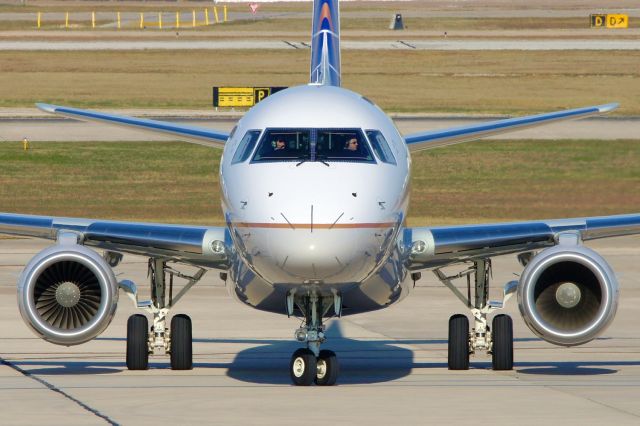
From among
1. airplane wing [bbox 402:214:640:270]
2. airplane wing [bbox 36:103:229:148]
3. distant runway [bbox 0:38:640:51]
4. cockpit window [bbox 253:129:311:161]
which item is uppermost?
distant runway [bbox 0:38:640:51]

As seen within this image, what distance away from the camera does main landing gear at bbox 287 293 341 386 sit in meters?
19.2

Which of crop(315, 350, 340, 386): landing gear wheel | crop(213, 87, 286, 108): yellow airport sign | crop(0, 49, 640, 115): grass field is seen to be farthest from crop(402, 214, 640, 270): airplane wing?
crop(213, 87, 286, 108): yellow airport sign

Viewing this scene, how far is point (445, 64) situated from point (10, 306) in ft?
249

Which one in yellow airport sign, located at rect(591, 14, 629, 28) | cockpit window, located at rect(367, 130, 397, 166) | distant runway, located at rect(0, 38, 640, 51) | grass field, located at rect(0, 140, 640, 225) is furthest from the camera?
yellow airport sign, located at rect(591, 14, 629, 28)

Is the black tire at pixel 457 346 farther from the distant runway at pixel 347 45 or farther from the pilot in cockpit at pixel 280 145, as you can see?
the distant runway at pixel 347 45

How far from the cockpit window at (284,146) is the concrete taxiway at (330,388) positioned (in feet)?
9.81

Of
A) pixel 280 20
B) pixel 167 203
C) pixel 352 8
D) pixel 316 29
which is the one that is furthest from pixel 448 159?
pixel 352 8

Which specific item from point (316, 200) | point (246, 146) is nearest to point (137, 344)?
point (246, 146)

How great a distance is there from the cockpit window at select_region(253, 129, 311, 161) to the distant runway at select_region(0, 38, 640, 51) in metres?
94.1

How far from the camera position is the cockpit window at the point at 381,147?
62.6 feet

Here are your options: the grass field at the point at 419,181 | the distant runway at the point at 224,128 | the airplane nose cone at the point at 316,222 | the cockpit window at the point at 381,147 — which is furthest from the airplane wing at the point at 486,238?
the distant runway at the point at 224,128

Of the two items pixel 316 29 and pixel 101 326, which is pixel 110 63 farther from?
pixel 101 326

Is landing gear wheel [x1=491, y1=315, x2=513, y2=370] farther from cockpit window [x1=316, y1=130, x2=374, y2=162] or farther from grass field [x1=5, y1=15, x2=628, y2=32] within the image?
grass field [x1=5, y1=15, x2=628, y2=32]

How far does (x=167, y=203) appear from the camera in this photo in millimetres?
50938
